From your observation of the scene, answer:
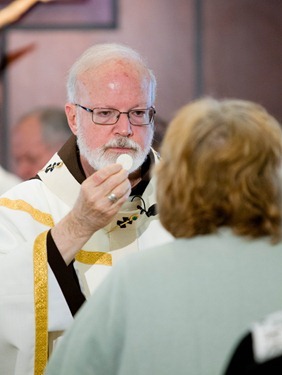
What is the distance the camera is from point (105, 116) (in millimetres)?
3674

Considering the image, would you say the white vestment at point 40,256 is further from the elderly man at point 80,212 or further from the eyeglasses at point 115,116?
the eyeglasses at point 115,116

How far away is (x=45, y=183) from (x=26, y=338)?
65 centimetres

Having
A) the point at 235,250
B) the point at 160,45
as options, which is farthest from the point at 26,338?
the point at 160,45

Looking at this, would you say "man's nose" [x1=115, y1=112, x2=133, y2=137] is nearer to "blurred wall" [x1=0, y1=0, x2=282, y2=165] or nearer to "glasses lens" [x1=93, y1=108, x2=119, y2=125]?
"glasses lens" [x1=93, y1=108, x2=119, y2=125]

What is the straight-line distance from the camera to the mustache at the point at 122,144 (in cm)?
360

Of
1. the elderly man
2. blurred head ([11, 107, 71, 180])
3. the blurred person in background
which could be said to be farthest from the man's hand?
blurred head ([11, 107, 71, 180])

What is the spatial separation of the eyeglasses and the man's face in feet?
0.04

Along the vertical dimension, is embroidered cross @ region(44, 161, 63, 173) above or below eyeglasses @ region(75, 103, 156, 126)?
below

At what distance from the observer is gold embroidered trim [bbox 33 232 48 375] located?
11.2ft

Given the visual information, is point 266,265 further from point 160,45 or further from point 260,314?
point 160,45

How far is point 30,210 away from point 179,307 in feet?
4.81

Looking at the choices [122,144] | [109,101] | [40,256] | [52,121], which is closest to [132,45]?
[52,121]

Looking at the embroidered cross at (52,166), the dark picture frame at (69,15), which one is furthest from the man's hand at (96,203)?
the dark picture frame at (69,15)

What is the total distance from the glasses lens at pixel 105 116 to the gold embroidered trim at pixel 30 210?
1.26 feet
